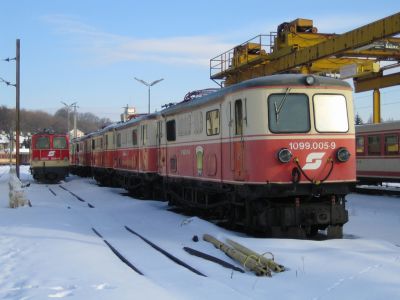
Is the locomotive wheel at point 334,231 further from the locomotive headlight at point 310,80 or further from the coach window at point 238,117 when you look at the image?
the locomotive headlight at point 310,80

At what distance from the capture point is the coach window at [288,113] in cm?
1028

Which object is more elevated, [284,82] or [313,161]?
[284,82]

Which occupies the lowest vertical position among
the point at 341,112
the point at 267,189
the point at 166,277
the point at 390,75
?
the point at 166,277

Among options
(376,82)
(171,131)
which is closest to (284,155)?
(171,131)

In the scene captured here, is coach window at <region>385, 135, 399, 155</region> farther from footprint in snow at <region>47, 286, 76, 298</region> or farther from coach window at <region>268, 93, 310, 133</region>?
footprint in snow at <region>47, 286, 76, 298</region>

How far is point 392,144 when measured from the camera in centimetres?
2133

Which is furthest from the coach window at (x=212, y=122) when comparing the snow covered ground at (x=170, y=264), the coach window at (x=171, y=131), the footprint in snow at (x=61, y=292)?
the footprint in snow at (x=61, y=292)

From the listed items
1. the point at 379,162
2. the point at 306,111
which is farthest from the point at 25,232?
the point at 379,162

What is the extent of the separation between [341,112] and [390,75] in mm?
15836

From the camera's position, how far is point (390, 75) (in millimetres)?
25141

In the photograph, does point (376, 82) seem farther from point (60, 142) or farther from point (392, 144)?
point (60, 142)

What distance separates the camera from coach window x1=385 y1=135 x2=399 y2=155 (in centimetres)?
2105

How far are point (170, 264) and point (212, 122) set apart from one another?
4.93 metres

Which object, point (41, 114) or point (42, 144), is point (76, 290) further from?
point (41, 114)
